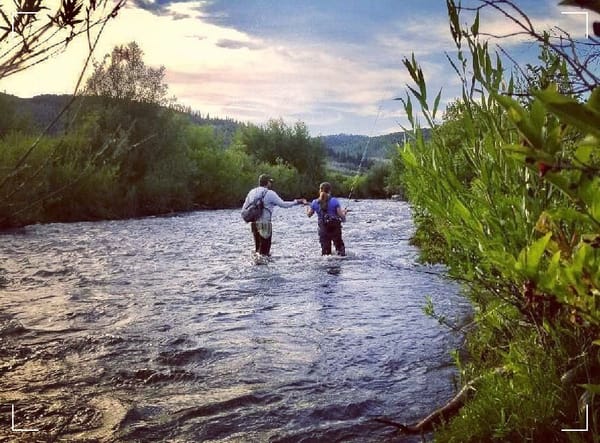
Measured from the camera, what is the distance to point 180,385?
7.75 meters

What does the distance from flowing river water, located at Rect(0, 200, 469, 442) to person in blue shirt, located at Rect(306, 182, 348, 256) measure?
788 millimetres

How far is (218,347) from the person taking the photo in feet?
31.0

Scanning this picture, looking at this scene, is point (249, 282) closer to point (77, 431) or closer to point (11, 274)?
point (11, 274)

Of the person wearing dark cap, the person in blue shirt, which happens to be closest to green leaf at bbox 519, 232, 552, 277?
the person wearing dark cap

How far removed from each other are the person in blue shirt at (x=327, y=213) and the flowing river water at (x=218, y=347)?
79cm

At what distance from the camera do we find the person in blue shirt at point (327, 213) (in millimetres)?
16781

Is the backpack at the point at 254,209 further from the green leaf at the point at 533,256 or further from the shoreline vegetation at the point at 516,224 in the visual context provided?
the green leaf at the point at 533,256

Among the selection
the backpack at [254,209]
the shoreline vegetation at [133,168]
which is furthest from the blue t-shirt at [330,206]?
the shoreline vegetation at [133,168]

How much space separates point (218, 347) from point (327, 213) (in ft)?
26.3

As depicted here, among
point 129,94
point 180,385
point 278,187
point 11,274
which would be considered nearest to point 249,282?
point 11,274

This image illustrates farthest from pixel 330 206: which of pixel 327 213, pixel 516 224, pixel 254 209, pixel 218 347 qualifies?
pixel 516 224

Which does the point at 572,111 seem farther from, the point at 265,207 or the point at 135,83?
the point at 135,83

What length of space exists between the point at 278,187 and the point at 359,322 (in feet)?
167

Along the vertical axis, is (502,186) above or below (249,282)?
above
